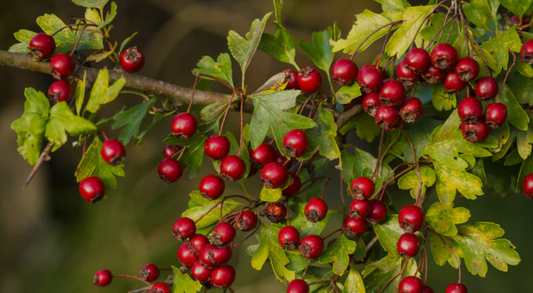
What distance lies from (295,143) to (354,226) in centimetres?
15

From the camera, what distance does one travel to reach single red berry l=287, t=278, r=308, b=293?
685mm

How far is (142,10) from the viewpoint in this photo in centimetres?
271

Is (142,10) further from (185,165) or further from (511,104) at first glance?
(511,104)

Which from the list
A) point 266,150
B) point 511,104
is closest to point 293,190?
point 266,150

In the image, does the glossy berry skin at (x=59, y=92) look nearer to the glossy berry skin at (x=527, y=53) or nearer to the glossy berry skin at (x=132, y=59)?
the glossy berry skin at (x=132, y=59)

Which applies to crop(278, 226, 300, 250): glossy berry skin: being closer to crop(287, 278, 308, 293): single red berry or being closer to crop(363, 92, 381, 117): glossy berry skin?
crop(287, 278, 308, 293): single red berry

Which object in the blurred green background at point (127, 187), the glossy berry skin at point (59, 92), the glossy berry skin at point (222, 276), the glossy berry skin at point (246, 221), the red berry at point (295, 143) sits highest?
the glossy berry skin at point (59, 92)

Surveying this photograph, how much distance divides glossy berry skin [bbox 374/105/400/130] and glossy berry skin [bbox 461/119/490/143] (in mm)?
95

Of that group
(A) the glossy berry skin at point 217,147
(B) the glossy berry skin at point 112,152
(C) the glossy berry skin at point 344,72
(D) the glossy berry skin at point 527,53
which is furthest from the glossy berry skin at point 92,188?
(D) the glossy berry skin at point 527,53

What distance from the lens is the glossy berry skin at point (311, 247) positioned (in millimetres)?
702

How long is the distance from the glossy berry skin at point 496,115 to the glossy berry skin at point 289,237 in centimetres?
31

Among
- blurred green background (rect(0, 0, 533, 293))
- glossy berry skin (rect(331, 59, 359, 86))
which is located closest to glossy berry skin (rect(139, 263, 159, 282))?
glossy berry skin (rect(331, 59, 359, 86))

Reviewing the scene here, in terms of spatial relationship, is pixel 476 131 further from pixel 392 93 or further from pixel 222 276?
pixel 222 276

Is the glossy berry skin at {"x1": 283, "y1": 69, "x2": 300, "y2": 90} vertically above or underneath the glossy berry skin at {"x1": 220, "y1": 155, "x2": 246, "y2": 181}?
above
